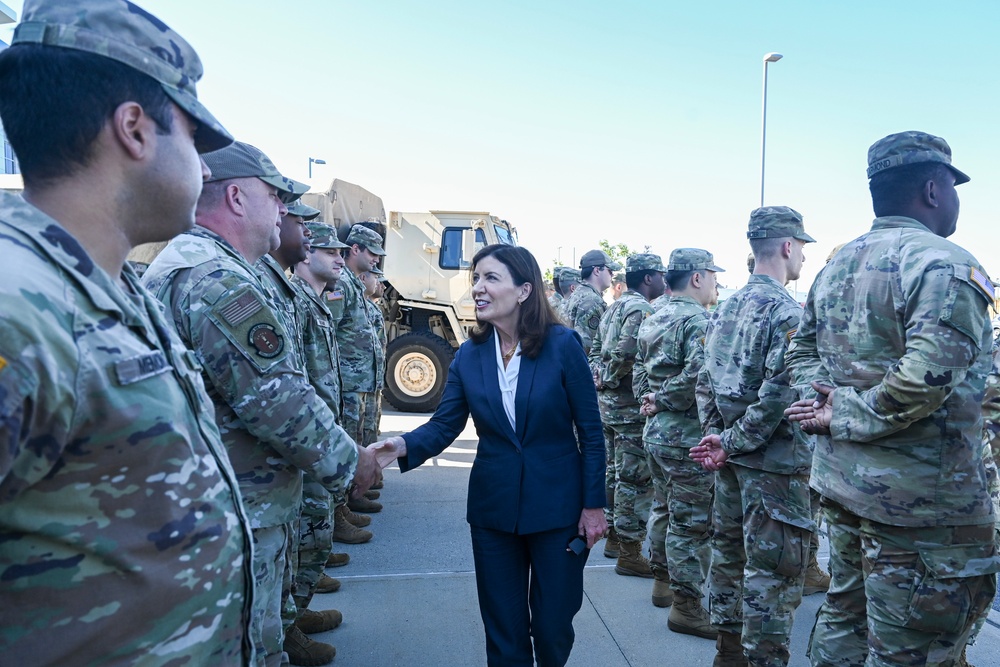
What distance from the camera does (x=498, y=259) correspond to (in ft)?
8.70

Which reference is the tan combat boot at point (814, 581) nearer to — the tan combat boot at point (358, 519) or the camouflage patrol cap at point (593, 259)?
the tan combat boot at point (358, 519)

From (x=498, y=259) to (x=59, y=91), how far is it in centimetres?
177

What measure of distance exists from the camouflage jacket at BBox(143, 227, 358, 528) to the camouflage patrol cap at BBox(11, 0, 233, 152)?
0.81 m

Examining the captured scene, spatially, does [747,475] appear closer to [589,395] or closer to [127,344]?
[589,395]

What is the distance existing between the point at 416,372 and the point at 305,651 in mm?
7127

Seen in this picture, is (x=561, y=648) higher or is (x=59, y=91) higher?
(x=59, y=91)

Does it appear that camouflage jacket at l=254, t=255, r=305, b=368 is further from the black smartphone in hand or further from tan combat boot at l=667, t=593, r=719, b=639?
tan combat boot at l=667, t=593, r=719, b=639

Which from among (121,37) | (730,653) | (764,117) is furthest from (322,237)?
(764,117)

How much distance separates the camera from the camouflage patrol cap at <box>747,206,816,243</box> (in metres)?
3.26

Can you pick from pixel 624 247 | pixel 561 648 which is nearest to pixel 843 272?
pixel 561 648

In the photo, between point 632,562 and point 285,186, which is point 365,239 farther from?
point 285,186

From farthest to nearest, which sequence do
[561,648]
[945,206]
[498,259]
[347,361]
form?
[347,361] < [498,259] < [561,648] < [945,206]

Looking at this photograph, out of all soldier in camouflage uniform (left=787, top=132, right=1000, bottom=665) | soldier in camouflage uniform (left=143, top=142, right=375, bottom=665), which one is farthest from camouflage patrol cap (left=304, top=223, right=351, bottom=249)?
soldier in camouflage uniform (left=787, top=132, right=1000, bottom=665)

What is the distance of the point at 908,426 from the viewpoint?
6.68 ft
